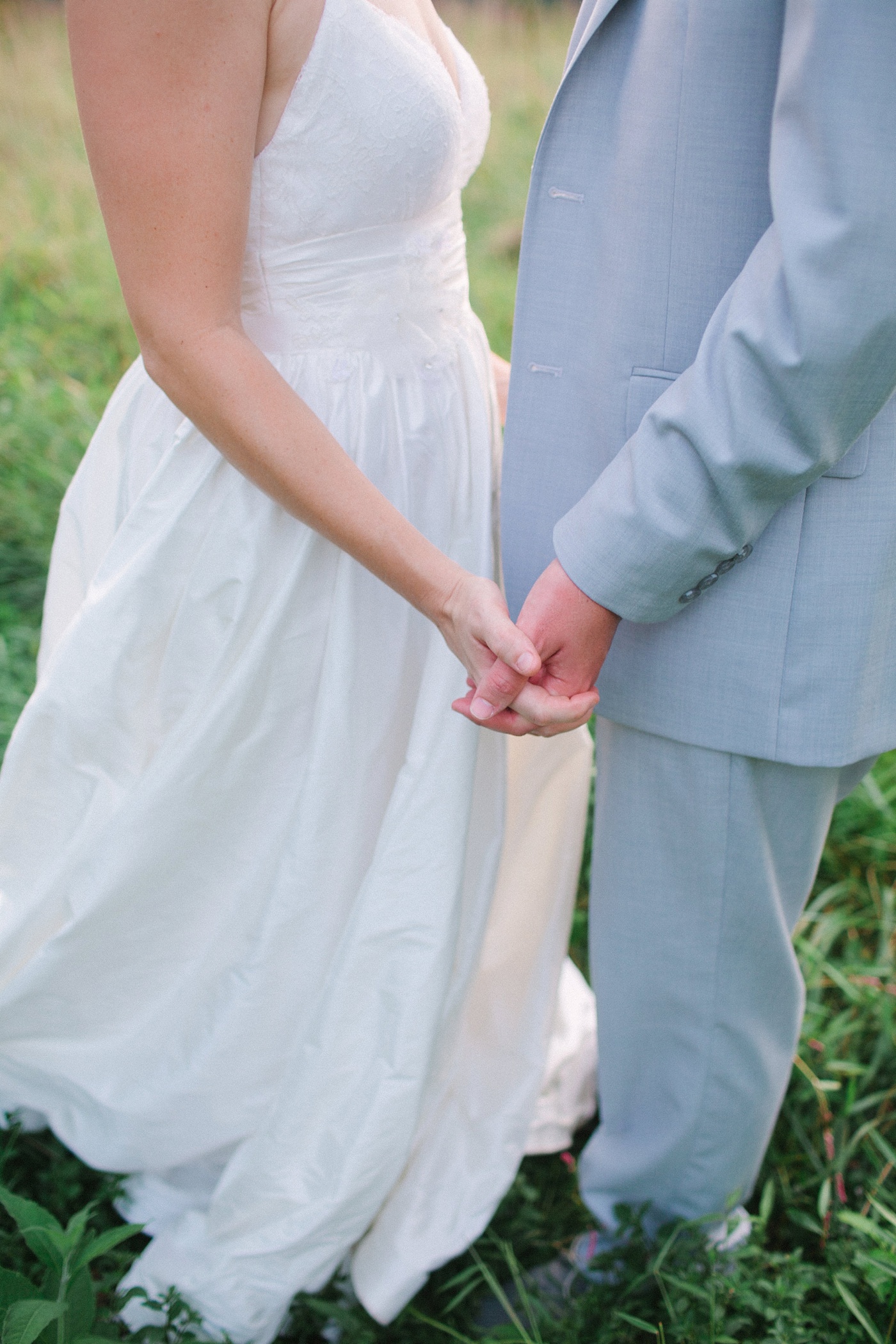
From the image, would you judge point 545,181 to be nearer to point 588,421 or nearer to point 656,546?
point 588,421

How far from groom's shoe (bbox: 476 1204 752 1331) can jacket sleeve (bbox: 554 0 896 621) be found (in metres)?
1.10

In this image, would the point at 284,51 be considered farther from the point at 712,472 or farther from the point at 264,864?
the point at 264,864

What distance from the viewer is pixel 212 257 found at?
3.96ft

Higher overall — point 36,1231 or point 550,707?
point 550,707

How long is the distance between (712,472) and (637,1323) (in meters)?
1.26

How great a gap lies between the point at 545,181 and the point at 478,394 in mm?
369

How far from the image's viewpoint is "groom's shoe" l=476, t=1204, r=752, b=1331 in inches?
66.5

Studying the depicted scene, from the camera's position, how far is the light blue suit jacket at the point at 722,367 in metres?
0.99

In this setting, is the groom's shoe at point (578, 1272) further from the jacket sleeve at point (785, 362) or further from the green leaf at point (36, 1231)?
the jacket sleeve at point (785, 362)

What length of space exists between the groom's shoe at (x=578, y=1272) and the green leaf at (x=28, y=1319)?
2.38 feet

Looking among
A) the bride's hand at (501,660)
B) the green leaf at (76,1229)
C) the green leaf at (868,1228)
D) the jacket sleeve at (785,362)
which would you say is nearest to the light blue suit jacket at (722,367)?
the jacket sleeve at (785,362)

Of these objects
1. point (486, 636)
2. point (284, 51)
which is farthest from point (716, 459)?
point (284, 51)

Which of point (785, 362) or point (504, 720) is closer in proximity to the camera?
point (785, 362)

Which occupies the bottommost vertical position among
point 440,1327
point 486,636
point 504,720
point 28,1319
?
point 440,1327
